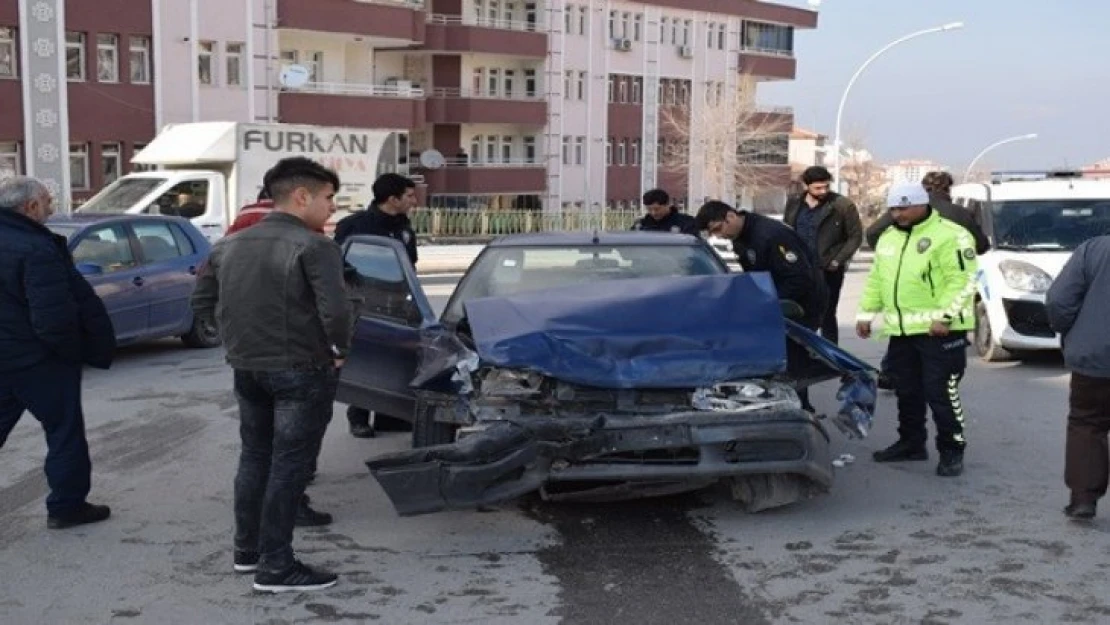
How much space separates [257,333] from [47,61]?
33433mm

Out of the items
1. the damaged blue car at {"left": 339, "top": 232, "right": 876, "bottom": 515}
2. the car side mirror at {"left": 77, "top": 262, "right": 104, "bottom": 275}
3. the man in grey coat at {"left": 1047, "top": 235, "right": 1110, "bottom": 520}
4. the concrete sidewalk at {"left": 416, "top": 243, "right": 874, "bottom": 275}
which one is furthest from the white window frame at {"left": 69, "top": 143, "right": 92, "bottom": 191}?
the man in grey coat at {"left": 1047, "top": 235, "right": 1110, "bottom": 520}

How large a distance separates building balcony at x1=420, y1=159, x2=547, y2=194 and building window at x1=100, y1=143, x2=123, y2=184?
15263mm

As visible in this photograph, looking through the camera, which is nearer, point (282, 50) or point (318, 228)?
point (318, 228)

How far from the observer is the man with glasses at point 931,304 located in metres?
8.12

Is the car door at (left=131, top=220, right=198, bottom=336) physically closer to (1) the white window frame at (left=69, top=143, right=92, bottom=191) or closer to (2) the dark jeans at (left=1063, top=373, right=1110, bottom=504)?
(2) the dark jeans at (left=1063, top=373, right=1110, bottom=504)

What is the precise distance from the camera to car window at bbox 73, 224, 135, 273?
13195mm

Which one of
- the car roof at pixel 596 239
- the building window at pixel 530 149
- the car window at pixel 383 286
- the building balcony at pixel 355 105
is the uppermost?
the building balcony at pixel 355 105

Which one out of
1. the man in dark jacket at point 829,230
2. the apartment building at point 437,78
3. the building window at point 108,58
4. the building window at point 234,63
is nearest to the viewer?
the man in dark jacket at point 829,230

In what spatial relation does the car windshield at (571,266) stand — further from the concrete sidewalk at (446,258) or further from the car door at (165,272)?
the concrete sidewalk at (446,258)

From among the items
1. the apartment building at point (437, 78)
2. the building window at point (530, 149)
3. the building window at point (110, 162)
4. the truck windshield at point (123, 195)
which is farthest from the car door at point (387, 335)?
the building window at point (530, 149)

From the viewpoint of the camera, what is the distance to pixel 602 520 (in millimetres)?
7133

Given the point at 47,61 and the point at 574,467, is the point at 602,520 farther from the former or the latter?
the point at 47,61

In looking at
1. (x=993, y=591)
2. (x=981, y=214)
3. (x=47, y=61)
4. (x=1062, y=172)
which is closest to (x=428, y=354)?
(x=993, y=591)

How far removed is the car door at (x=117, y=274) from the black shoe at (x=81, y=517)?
20.1 feet
